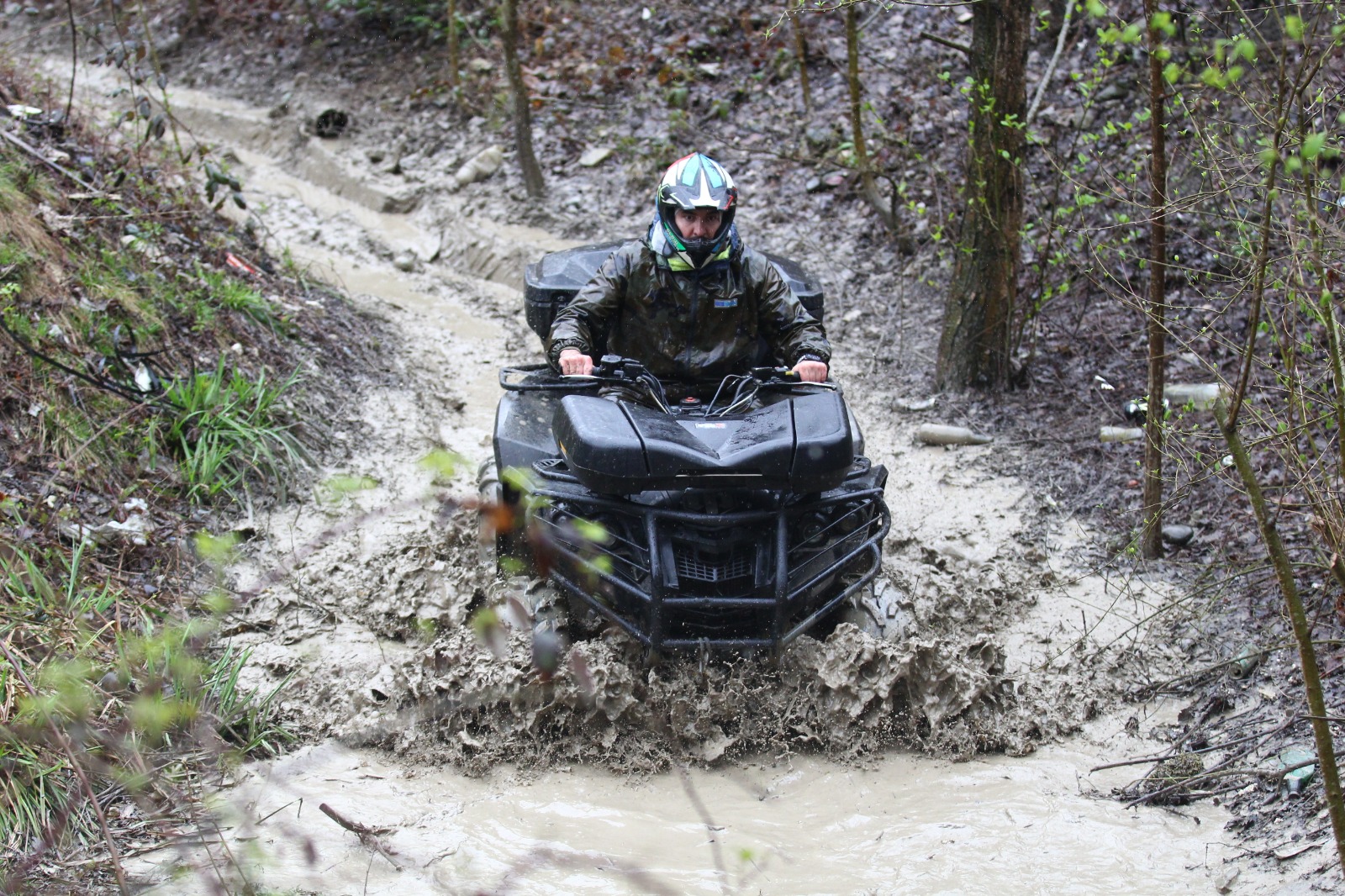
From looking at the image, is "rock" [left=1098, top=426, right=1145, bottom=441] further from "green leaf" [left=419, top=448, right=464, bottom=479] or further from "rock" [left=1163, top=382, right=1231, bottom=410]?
"green leaf" [left=419, top=448, right=464, bottom=479]

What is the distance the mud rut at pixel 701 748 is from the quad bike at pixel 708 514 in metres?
0.23

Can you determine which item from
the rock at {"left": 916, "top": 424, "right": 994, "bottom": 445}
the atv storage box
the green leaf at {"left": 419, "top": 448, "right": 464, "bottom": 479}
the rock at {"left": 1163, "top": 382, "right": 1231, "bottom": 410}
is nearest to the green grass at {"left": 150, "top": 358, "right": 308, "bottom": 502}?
the atv storage box

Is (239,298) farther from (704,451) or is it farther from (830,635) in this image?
(830,635)

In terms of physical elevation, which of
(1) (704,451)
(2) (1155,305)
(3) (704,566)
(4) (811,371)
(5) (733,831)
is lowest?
(5) (733,831)

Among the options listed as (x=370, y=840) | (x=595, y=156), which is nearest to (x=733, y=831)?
(x=370, y=840)

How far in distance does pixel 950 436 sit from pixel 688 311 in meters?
2.55

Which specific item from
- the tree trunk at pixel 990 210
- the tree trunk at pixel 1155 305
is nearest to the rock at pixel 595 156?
the tree trunk at pixel 990 210

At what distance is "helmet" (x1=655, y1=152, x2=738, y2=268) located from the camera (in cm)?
468

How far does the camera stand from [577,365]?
15.3ft

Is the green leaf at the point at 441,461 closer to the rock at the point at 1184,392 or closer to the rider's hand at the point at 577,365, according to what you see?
the rider's hand at the point at 577,365

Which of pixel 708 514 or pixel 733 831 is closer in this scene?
pixel 733 831

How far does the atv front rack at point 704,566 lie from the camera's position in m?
3.91

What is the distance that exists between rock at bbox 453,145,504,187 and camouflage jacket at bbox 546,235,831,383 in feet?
22.2

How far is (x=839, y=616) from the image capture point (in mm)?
4445
